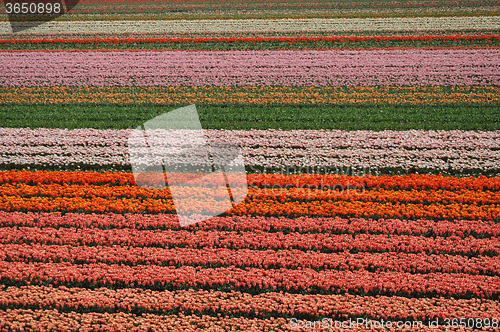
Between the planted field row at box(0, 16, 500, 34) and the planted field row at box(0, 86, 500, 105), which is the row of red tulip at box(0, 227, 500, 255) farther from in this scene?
the planted field row at box(0, 16, 500, 34)

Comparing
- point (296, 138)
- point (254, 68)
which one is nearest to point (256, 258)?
point (296, 138)

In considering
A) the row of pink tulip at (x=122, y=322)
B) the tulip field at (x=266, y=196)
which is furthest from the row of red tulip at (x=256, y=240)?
the row of pink tulip at (x=122, y=322)

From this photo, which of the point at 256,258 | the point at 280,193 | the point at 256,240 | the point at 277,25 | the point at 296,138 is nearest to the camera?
the point at 256,258

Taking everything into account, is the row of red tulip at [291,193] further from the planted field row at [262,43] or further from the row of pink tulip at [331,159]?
the planted field row at [262,43]

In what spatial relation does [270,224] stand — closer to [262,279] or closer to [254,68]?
[262,279]

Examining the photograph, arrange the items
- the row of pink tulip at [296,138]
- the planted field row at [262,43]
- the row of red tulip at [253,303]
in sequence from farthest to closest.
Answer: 1. the planted field row at [262,43]
2. the row of pink tulip at [296,138]
3. the row of red tulip at [253,303]

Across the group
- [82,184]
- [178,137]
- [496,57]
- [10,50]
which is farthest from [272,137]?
[10,50]
